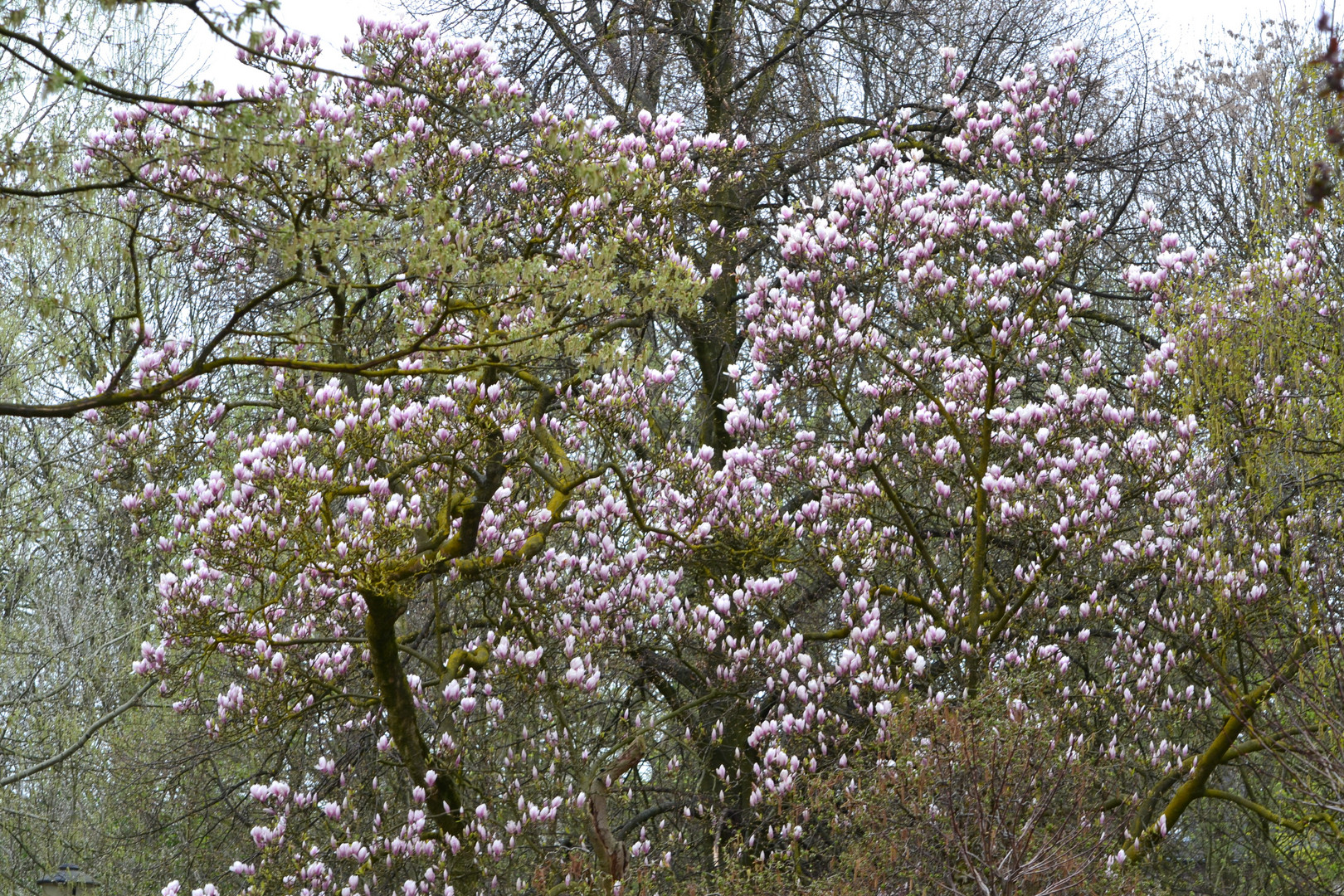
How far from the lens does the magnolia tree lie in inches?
269

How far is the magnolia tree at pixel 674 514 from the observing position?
22.4 ft

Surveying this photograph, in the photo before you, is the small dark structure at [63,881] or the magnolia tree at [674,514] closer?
the magnolia tree at [674,514]

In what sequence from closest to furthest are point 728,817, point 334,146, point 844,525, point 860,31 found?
1. point 334,146
2. point 844,525
3. point 728,817
4. point 860,31

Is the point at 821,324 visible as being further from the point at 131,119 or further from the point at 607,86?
the point at 607,86

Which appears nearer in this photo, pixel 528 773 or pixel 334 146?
pixel 334 146

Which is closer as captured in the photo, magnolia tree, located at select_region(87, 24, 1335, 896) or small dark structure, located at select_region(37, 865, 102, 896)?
magnolia tree, located at select_region(87, 24, 1335, 896)

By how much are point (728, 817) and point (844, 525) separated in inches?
97.4

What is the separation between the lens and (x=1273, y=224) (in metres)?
9.38

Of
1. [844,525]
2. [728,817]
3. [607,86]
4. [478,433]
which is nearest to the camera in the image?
[478,433]

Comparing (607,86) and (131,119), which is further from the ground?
(607,86)

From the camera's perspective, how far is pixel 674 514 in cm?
783

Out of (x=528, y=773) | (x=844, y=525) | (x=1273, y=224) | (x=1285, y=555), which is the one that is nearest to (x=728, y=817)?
(x=528, y=773)

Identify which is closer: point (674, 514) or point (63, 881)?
point (63, 881)

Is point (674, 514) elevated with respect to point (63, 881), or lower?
elevated
